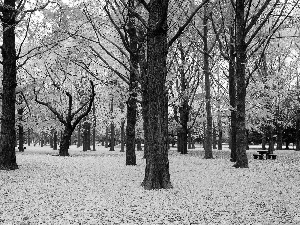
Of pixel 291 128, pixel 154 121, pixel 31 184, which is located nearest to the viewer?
pixel 154 121

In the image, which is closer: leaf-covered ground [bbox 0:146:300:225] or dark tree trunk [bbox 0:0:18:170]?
leaf-covered ground [bbox 0:146:300:225]

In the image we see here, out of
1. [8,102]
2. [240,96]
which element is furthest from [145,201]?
[240,96]

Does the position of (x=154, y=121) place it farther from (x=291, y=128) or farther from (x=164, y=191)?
(x=291, y=128)

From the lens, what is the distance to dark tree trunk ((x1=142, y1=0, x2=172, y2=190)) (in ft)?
30.1

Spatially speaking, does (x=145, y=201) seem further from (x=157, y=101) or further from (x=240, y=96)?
(x=240, y=96)

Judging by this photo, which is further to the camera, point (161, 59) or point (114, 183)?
point (114, 183)

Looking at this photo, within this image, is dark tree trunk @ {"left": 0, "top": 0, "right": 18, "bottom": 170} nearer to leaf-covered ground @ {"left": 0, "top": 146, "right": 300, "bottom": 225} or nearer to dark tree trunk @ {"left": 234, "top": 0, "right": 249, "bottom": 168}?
leaf-covered ground @ {"left": 0, "top": 146, "right": 300, "bottom": 225}

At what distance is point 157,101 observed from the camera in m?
9.27

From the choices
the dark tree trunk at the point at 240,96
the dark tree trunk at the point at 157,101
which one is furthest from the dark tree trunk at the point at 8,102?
the dark tree trunk at the point at 240,96

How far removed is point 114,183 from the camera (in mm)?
10297

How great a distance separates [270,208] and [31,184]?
23.3ft

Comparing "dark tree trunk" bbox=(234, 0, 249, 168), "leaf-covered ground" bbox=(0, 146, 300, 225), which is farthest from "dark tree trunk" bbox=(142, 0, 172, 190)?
"dark tree trunk" bbox=(234, 0, 249, 168)

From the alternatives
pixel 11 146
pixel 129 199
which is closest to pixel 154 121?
pixel 129 199

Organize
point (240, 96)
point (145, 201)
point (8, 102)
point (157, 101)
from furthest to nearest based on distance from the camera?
point (240, 96)
point (8, 102)
point (157, 101)
point (145, 201)
